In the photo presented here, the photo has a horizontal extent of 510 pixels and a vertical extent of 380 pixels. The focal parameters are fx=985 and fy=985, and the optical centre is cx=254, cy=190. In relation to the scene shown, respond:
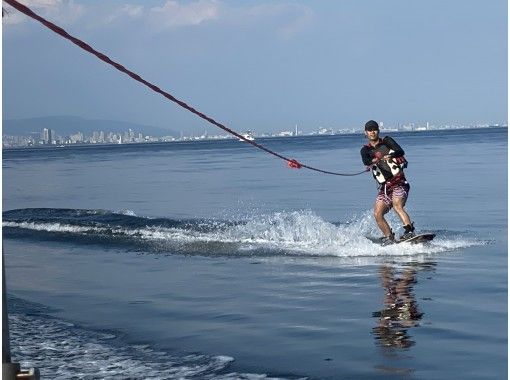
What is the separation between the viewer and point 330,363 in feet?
23.9

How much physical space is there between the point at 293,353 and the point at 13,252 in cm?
907

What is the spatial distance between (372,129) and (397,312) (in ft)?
17.4

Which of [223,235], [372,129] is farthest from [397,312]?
[223,235]

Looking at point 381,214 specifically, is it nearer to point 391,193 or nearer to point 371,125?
point 391,193

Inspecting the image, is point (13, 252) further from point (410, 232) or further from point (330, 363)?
point (330, 363)

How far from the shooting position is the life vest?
562 inches

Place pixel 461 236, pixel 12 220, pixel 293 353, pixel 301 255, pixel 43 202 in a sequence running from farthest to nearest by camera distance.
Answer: pixel 43 202 → pixel 12 220 → pixel 461 236 → pixel 301 255 → pixel 293 353

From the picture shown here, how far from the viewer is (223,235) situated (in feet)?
54.2

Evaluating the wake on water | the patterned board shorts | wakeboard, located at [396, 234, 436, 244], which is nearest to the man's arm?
the patterned board shorts

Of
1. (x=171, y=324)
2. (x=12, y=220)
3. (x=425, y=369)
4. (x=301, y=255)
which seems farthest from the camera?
(x=12, y=220)

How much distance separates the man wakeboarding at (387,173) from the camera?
14214mm

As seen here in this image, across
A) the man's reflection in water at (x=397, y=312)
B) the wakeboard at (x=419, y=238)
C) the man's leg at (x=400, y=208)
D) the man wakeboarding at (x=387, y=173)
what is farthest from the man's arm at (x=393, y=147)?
the man's reflection in water at (x=397, y=312)

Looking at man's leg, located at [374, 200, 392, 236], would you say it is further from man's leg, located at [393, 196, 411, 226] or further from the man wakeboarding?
man's leg, located at [393, 196, 411, 226]

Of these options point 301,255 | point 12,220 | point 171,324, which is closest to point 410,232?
point 301,255
